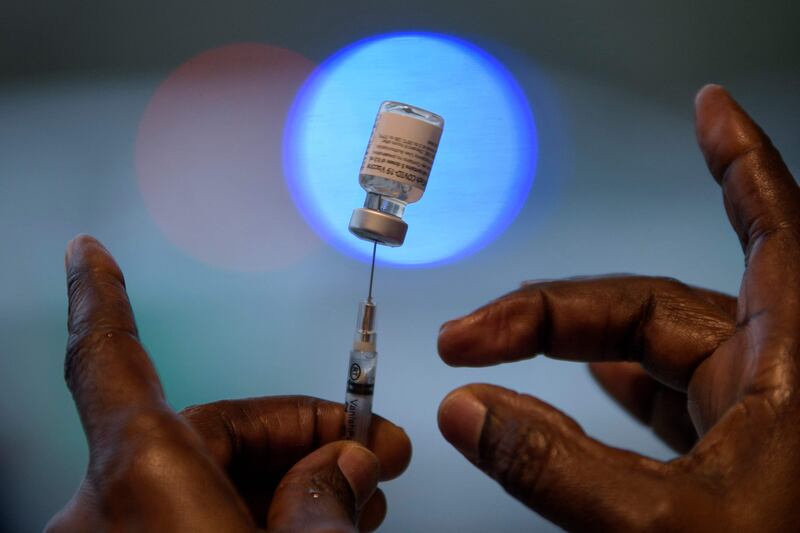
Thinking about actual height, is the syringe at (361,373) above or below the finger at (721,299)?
below

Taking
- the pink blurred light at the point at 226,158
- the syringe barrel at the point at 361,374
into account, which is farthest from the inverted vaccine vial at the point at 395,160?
the pink blurred light at the point at 226,158

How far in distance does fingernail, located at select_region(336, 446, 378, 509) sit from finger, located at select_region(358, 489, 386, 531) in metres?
0.23

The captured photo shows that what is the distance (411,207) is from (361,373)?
0.78m

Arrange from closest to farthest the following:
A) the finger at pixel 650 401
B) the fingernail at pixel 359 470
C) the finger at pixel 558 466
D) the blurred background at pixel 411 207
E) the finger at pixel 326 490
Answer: the finger at pixel 558 466 < the finger at pixel 326 490 < the fingernail at pixel 359 470 < the finger at pixel 650 401 < the blurred background at pixel 411 207

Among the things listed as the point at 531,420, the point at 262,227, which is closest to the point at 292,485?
the point at 531,420

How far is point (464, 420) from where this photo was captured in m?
0.81

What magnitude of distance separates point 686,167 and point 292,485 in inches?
54.2

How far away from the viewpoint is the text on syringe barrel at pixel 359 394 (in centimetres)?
110

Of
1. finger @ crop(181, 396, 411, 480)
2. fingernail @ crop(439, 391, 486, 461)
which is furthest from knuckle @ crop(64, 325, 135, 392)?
fingernail @ crop(439, 391, 486, 461)

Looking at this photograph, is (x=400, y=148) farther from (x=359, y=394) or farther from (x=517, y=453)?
(x=517, y=453)

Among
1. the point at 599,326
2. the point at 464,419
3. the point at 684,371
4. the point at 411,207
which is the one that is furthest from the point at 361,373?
the point at 411,207

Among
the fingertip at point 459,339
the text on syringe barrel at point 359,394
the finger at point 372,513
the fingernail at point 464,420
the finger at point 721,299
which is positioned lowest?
the finger at point 372,513

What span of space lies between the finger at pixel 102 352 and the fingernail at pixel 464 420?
0.38 meters

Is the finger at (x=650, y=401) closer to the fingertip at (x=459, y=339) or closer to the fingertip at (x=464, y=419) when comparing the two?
the fingertip at (x=459, y=339)
